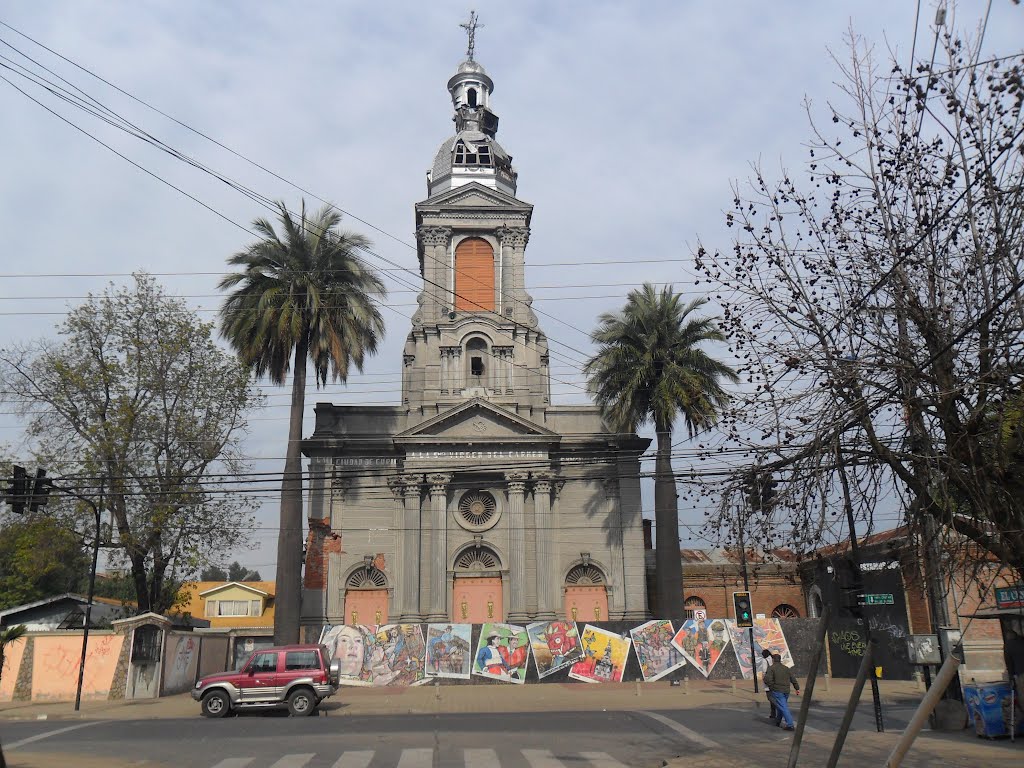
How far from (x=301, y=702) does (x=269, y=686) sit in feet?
3.04

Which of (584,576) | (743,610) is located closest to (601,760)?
(743,610)

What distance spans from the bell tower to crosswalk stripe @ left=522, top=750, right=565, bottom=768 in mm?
28065

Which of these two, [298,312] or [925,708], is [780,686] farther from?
[298,312]

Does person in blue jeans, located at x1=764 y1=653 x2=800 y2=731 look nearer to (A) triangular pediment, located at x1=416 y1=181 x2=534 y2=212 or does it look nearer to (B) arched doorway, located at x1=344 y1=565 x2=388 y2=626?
(B) arched doorway, located at x1=344 y1=565 x2=388 y2=626

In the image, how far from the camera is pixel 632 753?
1526 cm

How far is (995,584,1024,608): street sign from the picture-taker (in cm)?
1700

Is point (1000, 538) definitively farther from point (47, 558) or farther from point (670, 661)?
point (47, 558)

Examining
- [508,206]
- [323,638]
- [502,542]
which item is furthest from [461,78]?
[323,638]

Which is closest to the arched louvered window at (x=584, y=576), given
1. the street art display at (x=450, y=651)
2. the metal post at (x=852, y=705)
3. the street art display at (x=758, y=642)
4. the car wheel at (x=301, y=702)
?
the street art display at (x=758, y=642)

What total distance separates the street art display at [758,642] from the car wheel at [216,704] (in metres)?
19.5

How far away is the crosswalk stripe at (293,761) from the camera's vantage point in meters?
13.8

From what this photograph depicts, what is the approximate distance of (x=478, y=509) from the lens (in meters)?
41.8

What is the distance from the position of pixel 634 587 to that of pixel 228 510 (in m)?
19.0

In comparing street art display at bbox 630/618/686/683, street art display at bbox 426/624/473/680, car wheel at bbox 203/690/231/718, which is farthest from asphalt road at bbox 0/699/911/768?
street art display at bbox 630/618/686/683
